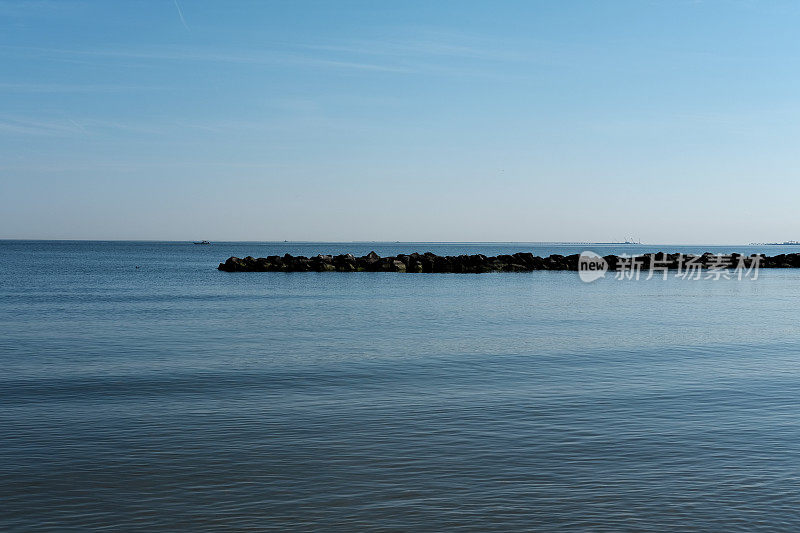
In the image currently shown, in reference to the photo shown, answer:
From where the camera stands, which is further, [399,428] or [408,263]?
[408,263]

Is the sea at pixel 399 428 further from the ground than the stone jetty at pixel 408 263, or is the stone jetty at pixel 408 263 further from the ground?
the stone jetty at pixel 408 263

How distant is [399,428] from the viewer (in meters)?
12.5

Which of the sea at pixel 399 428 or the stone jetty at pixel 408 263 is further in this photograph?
the stone jetty at pixel 408 263

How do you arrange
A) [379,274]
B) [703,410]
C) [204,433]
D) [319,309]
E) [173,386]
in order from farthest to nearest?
[379,274]
[319,309]
[173,386]
[703,410]
[204,433]

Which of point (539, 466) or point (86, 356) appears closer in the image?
point (539, 466)

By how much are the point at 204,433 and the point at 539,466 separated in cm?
569

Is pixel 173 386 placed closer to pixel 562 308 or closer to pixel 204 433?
pixel 204 433

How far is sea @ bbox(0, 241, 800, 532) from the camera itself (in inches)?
341

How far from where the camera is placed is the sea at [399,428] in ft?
28.4

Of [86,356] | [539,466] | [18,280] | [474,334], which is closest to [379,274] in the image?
[18,280]

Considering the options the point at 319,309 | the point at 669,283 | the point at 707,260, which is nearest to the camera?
the point at 319,309

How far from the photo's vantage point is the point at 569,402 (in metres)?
14.6

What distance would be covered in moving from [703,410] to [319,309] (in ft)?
82.8

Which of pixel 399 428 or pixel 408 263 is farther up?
pixel 408 263
